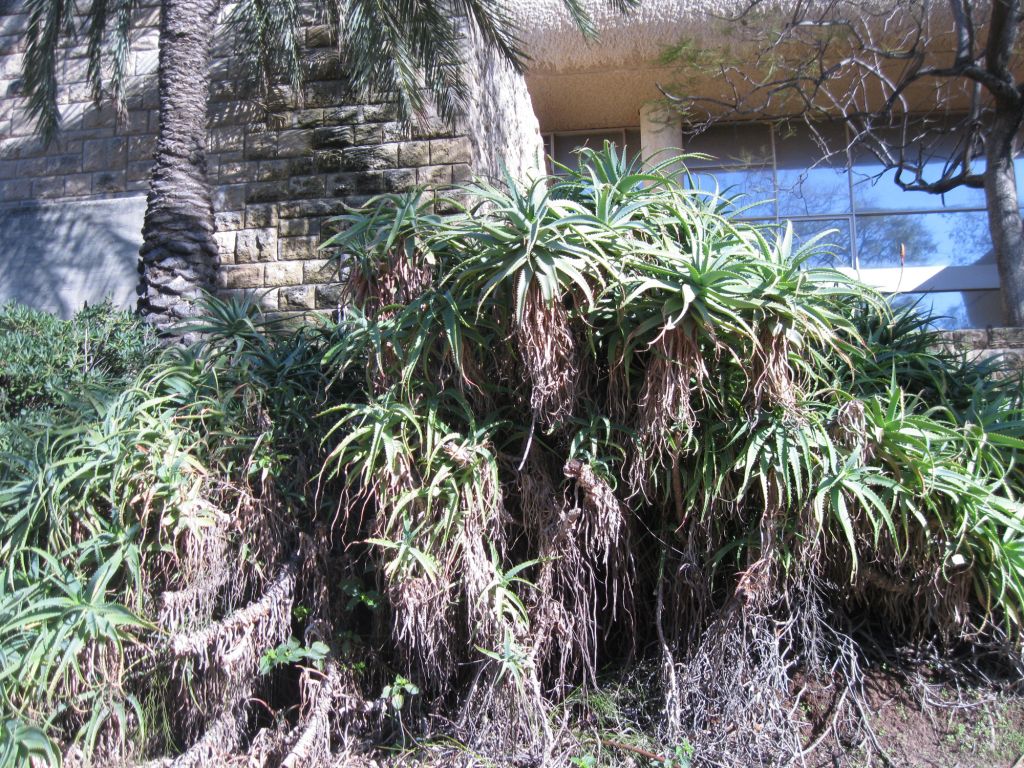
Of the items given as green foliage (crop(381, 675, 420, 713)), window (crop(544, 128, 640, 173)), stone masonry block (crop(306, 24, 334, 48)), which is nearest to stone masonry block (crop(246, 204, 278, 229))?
stone masonry block (crop(306, 24, 334, 48))

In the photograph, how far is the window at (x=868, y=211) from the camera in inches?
442

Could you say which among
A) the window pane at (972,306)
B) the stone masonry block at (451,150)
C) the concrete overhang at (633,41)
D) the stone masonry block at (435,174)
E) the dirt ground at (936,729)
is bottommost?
the dirt ground at (936,729)

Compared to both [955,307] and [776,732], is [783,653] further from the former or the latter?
[955,307]

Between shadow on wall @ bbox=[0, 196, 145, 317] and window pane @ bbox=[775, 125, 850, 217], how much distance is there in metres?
7.82

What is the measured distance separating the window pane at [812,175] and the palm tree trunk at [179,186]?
24.1 ft

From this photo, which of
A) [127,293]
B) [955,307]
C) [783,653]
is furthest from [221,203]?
[955,307]

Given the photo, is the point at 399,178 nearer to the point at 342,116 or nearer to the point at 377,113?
the point at 377,113

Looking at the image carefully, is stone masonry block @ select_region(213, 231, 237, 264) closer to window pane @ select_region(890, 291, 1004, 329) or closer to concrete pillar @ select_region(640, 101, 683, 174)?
concrete pillar @ select_region(640, 101, 683, 174)

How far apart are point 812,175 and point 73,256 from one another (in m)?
8.85

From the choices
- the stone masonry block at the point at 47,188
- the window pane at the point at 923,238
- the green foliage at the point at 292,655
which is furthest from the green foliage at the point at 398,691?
the window pane at the point at 923,238

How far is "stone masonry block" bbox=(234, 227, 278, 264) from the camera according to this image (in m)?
7.82

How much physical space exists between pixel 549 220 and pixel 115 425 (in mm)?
2202

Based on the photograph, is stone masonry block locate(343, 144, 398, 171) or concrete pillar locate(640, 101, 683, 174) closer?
stone masonry block locate(343, 144, 398, 171)

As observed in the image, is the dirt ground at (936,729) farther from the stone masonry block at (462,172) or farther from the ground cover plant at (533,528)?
the stone masonry block at (462,172)
